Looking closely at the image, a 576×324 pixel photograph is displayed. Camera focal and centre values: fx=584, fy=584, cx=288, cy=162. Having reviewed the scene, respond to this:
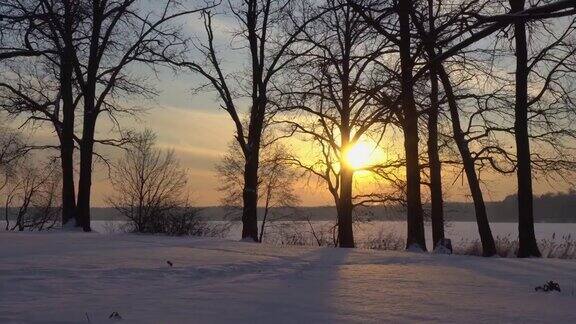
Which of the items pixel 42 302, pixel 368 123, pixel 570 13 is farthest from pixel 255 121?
pixel 42 302

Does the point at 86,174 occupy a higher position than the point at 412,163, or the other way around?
the point at 412,163

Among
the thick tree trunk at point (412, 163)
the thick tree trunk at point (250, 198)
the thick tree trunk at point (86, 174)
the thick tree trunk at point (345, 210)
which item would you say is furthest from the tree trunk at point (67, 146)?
the thick tree trunk at point (345, 210)

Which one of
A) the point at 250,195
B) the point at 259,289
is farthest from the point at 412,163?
the point at 259,289

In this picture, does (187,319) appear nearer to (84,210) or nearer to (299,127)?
(84,210)

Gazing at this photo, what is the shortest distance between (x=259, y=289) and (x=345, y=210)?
1961cm

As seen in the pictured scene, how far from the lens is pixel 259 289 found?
19.6ft

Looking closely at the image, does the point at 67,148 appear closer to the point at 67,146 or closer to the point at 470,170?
the point at 67,146

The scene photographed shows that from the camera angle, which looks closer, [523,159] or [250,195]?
[523,159]

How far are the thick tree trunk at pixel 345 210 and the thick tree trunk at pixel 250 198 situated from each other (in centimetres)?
557

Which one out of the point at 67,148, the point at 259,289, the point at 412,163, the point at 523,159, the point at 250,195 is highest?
the point at 67,148

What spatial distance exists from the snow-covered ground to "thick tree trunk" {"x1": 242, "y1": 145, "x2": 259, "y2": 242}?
11.2 meters

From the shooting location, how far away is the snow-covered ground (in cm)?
468

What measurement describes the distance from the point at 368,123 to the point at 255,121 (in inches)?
203

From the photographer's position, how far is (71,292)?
541cm
